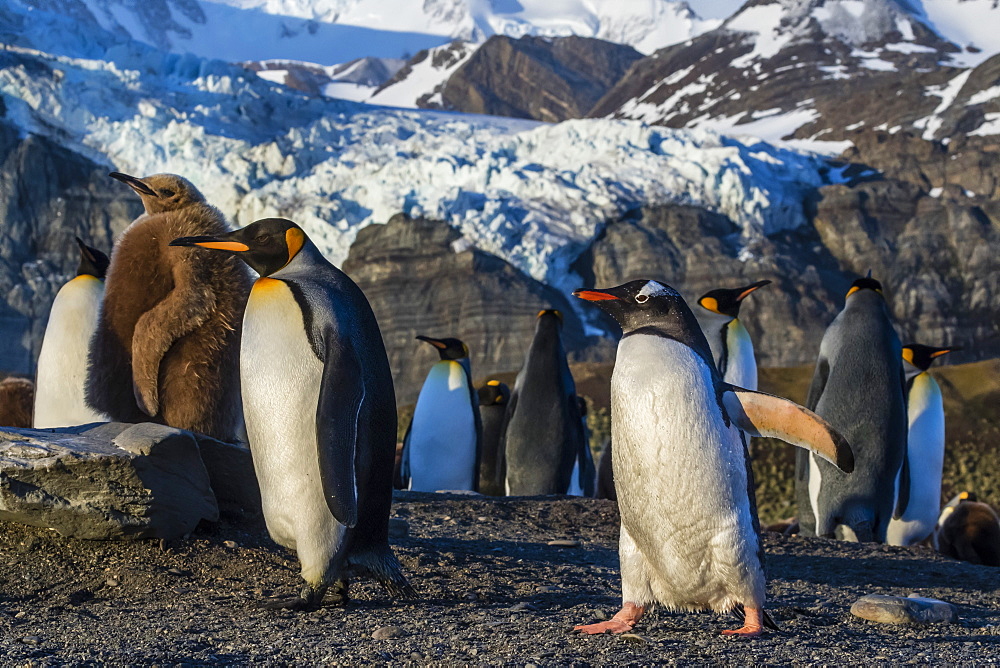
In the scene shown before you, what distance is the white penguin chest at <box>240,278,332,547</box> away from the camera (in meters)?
2.89

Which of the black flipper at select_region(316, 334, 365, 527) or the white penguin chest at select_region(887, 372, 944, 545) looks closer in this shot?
the black flipper at select_region(316, 334, 365, 527)

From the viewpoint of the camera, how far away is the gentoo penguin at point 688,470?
2738 mm

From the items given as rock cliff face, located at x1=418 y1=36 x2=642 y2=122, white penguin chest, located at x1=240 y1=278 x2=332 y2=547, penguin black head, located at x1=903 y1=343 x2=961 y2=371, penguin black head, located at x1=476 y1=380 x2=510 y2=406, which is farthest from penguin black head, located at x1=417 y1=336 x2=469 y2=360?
rock cliff face, located at x1=418 y1=36 x2=642 y2=122

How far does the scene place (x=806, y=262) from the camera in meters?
28.1

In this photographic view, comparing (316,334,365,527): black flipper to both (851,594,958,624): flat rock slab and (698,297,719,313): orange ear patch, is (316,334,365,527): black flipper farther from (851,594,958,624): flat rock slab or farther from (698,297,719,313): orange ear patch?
(698,297,719,313): orange ear patch

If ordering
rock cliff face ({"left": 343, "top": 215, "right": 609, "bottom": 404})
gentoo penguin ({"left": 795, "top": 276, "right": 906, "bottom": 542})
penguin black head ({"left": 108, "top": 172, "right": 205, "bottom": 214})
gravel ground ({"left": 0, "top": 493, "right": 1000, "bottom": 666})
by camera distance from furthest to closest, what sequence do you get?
rock cliff face ({"left": 343, "top": 215, "right": 609, "bottom": 404}) → gentoo penguin ({"left": 795, "top": 276, "right": 906, "bottom": 542}) → penguin black head ({"left": 108, "top": 172, "right": 205, "bottom": 214}) → gravel ground ({"left": 0, "top": 493, "right": 1000, "bottom": 666})

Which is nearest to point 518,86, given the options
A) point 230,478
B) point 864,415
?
point 864,415

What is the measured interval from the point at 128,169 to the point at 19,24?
275 inches

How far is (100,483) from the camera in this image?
3137 millimetres

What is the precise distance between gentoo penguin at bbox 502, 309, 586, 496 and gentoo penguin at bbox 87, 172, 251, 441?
12.4ft

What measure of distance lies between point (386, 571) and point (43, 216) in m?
28.2

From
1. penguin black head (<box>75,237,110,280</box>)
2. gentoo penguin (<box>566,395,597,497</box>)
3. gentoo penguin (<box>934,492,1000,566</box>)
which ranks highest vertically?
penguin black head (<box>75,237,110,280</box>)

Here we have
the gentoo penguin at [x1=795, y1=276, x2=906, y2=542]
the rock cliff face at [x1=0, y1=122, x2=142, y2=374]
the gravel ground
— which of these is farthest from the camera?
the rock cliff face at [x1=0, y1=122, x2=142, y2=374]

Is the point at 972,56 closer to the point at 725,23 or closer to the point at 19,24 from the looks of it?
the point at 725,23
